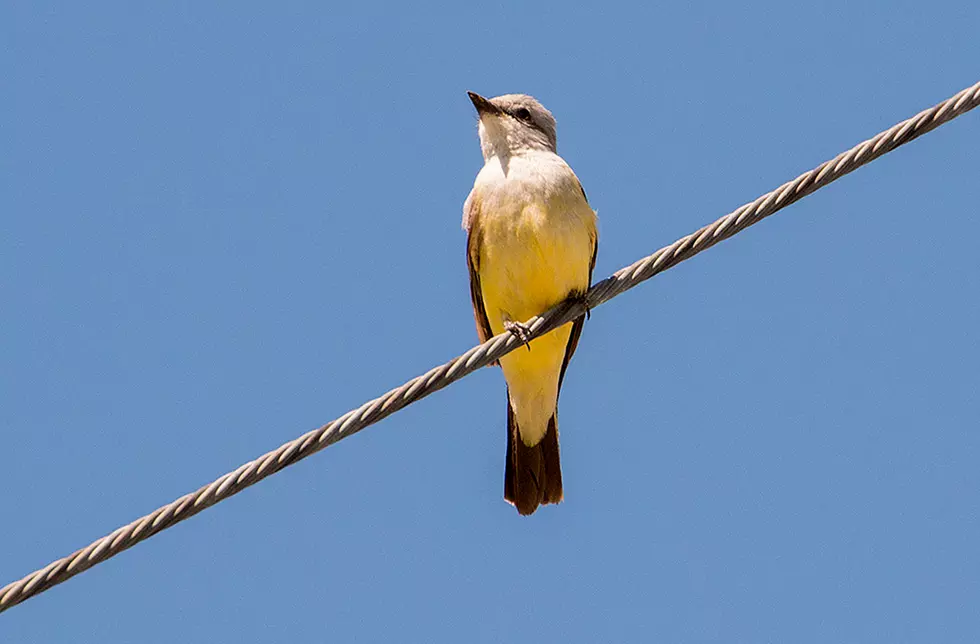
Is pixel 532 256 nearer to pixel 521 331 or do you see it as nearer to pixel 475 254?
pixel 475 254

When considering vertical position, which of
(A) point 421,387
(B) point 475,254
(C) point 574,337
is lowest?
(A) point 421,387

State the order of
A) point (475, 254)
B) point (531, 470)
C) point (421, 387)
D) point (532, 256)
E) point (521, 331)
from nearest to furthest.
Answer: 1. point (421, 387)
2. point (521, 331)
3. point (532, 256)
4. point (475, 254)
5. point (531, 470)

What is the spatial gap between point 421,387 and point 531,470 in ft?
9.62

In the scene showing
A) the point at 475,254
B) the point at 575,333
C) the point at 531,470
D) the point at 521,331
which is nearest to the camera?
the point at 521,331

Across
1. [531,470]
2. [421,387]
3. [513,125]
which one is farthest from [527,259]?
[421,387]

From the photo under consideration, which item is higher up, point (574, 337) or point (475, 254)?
Answer: point (475, 254)

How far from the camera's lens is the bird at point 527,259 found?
7625mm

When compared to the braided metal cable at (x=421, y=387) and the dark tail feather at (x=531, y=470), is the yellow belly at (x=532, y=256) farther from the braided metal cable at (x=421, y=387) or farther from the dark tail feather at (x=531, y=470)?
the braided metal cable at (x=421, y=387)

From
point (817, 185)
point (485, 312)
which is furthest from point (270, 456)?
point (485, 312)

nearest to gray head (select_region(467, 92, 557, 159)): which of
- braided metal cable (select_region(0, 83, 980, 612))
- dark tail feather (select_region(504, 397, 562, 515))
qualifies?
dark tail feather (select_region(504, 397, 562, 515))

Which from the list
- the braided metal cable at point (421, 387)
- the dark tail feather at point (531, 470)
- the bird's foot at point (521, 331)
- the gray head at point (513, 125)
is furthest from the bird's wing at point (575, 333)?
the braided metal cable at point (421, 387)

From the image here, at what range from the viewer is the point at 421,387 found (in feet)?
18.9

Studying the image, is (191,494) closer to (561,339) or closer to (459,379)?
(459,379)

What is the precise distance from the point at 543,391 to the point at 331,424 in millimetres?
3197
